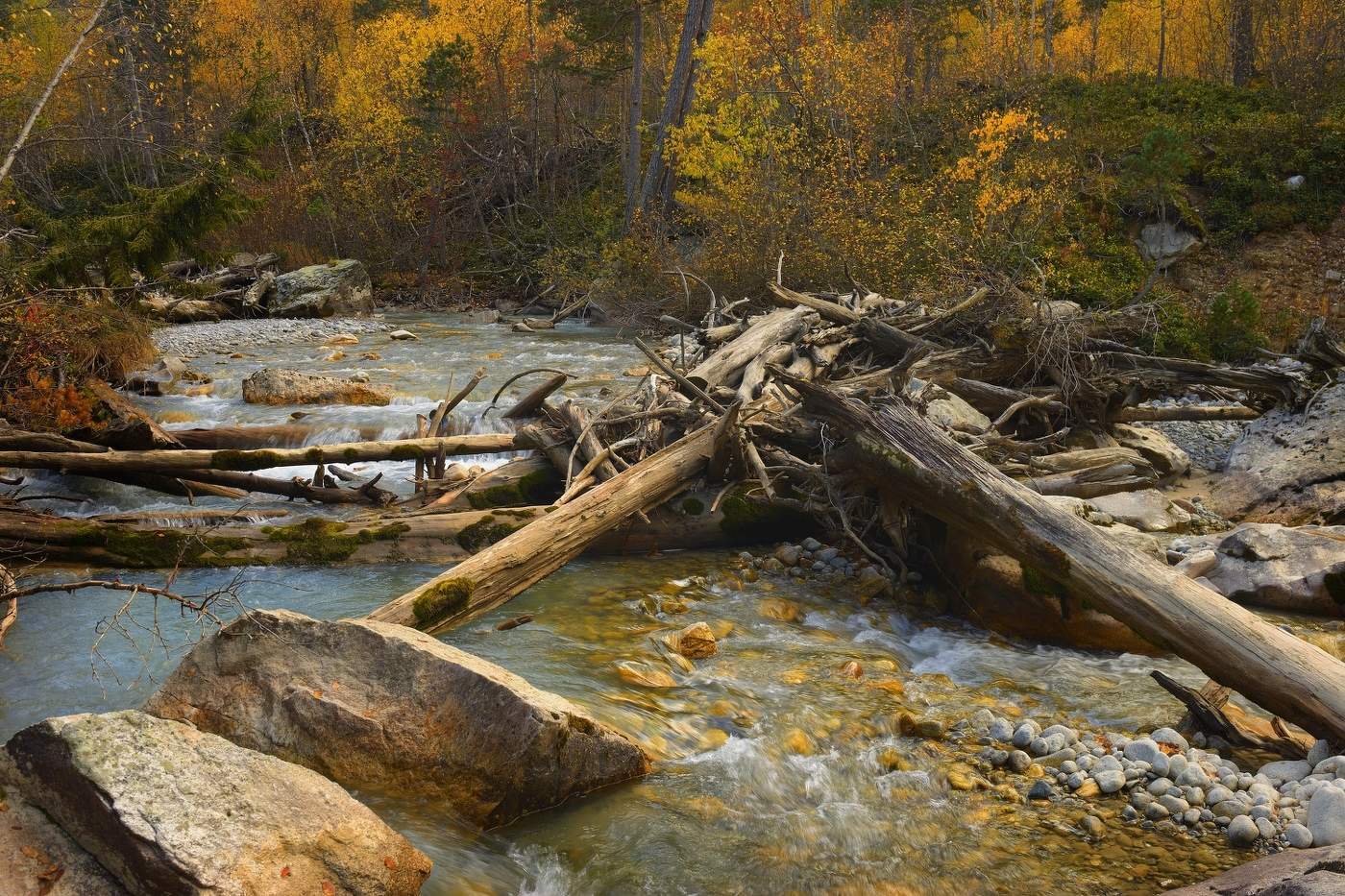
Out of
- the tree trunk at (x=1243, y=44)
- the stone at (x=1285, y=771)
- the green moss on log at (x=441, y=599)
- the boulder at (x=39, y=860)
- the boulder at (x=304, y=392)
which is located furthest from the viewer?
the tree trunk at (x=1243, y=44)

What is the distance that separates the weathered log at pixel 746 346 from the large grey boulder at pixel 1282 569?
388 centimetres

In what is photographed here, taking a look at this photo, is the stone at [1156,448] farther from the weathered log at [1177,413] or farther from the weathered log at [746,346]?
the weathered log at [746,346]

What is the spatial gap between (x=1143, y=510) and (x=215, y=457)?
7.70 m

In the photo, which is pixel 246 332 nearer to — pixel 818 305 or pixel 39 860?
pixel 818 305

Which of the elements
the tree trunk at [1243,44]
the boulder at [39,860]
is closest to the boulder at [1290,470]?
the boulder at [39,860]

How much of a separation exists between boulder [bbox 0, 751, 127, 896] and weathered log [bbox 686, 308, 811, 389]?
233 inches

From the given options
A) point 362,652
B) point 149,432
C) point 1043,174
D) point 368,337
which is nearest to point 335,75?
point 368,337

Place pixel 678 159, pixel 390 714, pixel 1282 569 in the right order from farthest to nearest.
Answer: pixel 678 159 < pixel 1282 569 < pixel 390 714

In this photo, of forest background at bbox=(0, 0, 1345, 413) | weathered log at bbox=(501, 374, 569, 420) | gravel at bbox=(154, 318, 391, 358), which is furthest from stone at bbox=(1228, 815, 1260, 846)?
gravel at bbox=(154, 318, 391, 358)

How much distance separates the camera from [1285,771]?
4.28 m

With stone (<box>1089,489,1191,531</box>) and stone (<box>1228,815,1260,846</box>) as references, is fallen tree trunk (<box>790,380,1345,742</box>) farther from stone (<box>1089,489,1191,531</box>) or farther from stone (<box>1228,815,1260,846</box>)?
stone (<box>1089,489,1191,531</box>)

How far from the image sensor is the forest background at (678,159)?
1147 cm

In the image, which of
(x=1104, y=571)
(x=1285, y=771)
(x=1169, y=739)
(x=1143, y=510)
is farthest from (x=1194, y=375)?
(x=1285, y=771)

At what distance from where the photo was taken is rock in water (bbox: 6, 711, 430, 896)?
2.80 m
